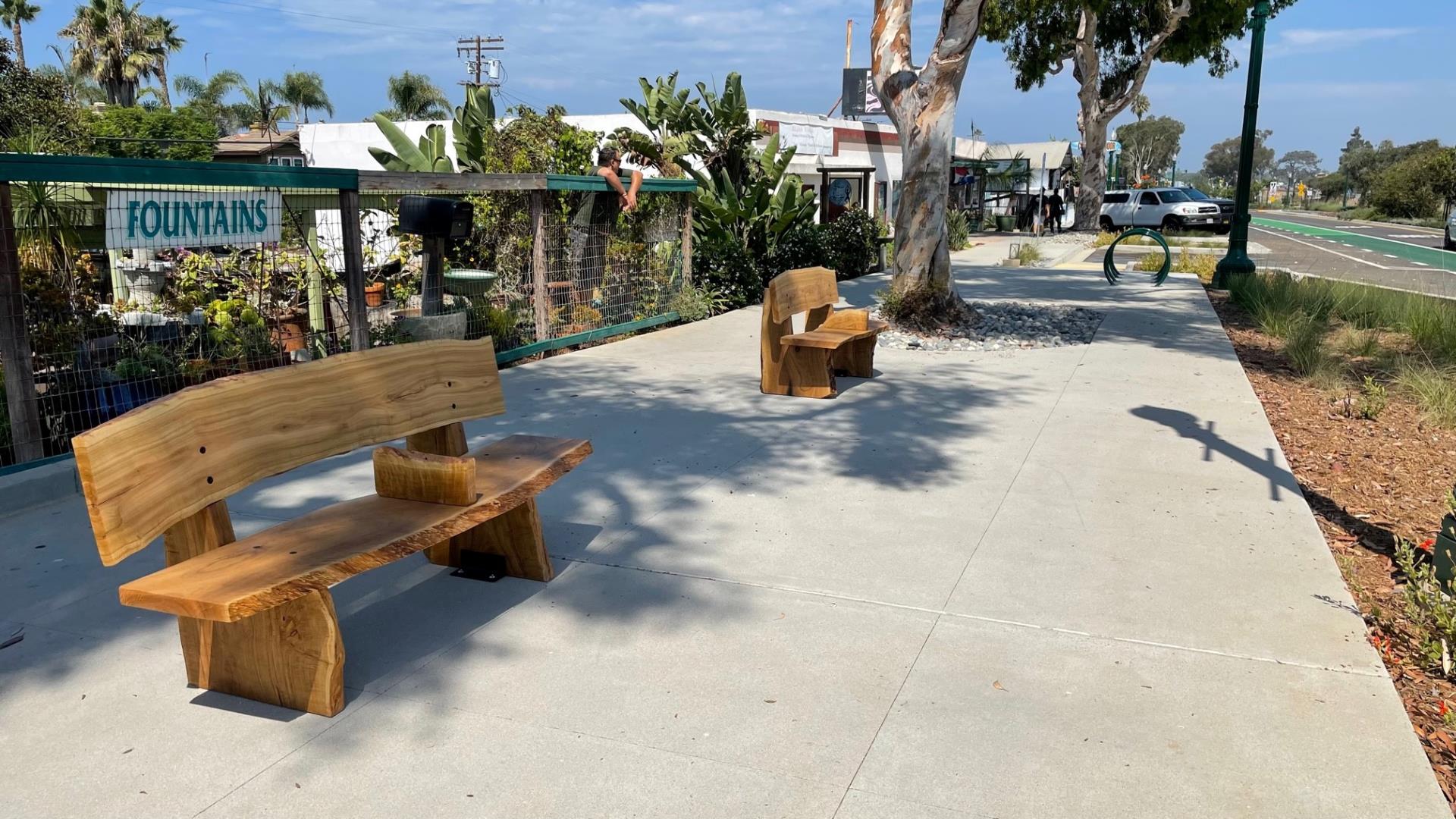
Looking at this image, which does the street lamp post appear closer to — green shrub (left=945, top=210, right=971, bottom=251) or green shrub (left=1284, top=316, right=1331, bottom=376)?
green shrub (left=1284, top=316, right=1331, bottom=376)

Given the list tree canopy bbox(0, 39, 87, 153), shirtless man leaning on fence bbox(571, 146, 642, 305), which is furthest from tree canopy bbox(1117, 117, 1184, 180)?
shirtless man leaning on fence bbox(571, 146, 642, 305)

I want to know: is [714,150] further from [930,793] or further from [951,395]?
[930,793]

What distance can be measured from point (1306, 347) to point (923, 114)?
4.39 meters

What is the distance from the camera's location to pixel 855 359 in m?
8.91

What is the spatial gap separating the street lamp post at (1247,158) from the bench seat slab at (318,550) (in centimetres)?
1459

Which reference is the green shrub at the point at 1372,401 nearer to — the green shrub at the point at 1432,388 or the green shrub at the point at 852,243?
the green shrub at the point at 1432,388

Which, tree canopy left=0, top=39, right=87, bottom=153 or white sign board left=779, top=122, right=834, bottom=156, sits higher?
tree canopy left=0, top=39, right=87, bottom=153

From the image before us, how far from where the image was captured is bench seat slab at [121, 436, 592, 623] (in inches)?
116

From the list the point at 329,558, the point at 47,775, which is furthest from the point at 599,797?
the point at 47,775

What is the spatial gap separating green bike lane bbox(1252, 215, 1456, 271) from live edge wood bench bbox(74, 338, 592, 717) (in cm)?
2509

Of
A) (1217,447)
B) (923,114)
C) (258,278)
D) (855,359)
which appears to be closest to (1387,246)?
(923,114)

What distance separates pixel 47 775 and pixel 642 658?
5.92 ft

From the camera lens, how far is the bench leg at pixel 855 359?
349 inches

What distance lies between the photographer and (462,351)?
4.56m
